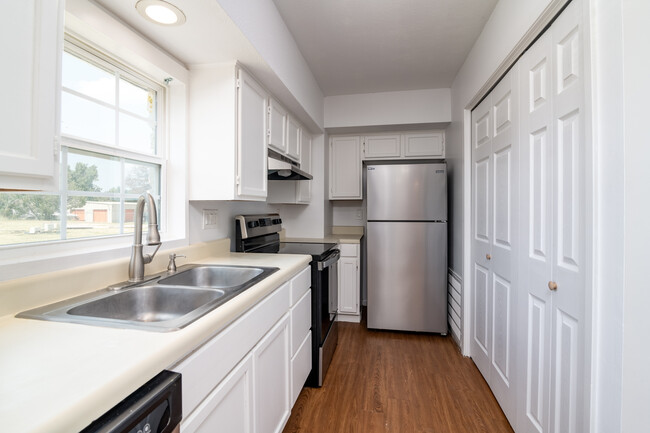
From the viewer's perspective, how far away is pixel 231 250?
6.95ft

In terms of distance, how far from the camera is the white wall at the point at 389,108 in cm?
299

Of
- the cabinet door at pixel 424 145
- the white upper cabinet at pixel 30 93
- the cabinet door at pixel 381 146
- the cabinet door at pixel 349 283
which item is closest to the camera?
the white upper cabinet at pixel 30 93

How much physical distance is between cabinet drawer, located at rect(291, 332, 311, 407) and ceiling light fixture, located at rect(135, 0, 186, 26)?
166 centimetres

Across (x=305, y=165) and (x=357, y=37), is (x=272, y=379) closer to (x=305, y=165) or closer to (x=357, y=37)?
(x=305, y=165)

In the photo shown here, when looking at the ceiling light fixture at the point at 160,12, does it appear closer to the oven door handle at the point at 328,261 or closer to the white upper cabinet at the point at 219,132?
the white upper cabinet at the point at 219,132

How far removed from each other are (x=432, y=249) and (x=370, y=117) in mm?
1484

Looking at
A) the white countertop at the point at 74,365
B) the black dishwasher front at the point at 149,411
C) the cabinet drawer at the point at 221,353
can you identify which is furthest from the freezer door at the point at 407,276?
the black dishwasher front at the point at 149,411

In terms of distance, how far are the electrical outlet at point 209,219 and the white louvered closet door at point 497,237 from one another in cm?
176

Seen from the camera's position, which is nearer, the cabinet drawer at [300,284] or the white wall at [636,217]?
the white wall at [636,217]

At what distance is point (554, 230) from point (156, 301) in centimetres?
163

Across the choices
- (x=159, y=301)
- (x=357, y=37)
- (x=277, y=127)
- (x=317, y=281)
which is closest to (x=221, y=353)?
(x=159, y=301)

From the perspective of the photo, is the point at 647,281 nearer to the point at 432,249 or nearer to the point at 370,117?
the point at 432,249

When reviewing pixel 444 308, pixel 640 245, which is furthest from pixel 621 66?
pixel 444 308

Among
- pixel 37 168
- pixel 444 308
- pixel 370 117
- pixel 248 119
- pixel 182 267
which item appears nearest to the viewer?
pixel 37 168
